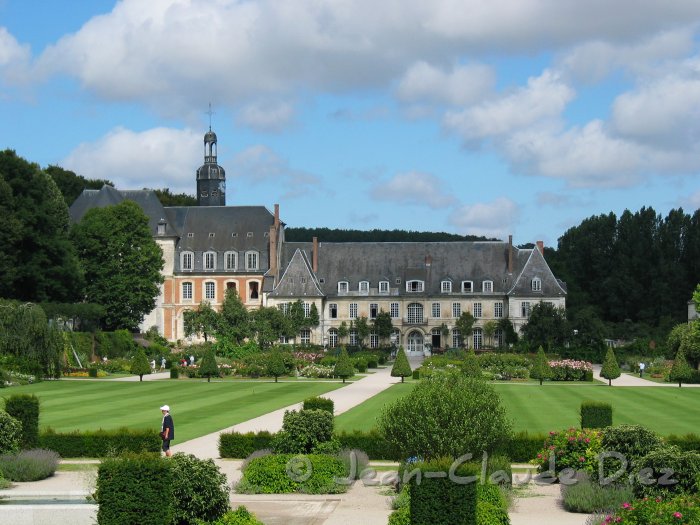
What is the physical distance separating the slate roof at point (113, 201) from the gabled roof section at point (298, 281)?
958 cm

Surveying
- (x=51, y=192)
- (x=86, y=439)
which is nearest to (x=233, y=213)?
(x=51, y=192)

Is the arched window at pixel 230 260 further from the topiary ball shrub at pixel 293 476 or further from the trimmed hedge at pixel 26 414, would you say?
the topiary ball shrub at pixel 293 476

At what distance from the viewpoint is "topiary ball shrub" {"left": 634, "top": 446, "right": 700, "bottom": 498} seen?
1326cm

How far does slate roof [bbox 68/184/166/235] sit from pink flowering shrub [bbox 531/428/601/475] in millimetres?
56663

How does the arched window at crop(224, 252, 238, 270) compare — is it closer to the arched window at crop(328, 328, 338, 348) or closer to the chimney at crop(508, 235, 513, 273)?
the arched window at crop(328, 328, 338, 348)

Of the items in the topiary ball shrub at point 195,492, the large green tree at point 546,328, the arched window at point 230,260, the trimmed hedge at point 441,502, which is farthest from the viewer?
the arched window at point 230,260

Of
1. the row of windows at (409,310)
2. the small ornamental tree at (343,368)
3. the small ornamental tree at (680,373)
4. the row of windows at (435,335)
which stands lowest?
the small ornamental tree at (680,373)

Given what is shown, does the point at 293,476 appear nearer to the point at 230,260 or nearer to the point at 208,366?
the point at 208,366

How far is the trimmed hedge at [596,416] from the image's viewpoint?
18734 millimetres

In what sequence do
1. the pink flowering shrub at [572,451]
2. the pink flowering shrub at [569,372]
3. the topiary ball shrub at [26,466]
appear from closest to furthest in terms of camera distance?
the pink flowering shrub at [572,451] < the topiary ball shrub at [26,466] < the pink flowering shrub at [569,372]

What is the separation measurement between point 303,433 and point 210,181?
6390cm

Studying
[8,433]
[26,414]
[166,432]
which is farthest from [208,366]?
[8,433]

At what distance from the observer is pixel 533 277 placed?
70750 mm

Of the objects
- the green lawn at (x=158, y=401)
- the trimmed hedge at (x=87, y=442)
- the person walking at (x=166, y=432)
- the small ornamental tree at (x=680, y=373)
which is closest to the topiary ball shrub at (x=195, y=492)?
the person walking at (x=166, y=432)
